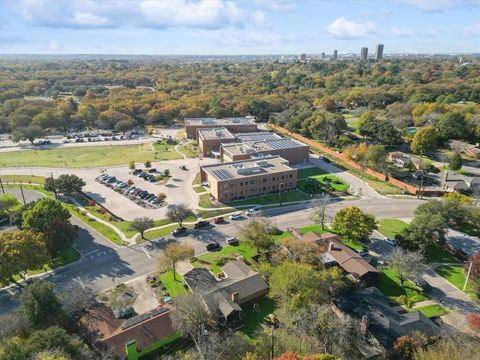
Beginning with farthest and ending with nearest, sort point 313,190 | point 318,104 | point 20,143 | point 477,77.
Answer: point 477,77
point 318,104
point 20,143
point 313,190

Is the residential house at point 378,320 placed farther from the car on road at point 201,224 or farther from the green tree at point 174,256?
the car on road at point 201,224

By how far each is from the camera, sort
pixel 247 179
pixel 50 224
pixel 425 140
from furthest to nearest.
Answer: pixel 425 140 → pixel 247 179 → pixel 50 224

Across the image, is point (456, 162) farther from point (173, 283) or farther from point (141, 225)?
point (141, 225)

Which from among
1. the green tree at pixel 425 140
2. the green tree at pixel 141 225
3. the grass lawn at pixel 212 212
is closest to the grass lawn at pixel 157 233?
the green tree at pixel 141 225

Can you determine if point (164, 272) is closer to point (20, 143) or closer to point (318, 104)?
point (20, 143)

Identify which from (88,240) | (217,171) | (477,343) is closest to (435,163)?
(217,171)

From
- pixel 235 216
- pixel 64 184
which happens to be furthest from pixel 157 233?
pixel 64 184
